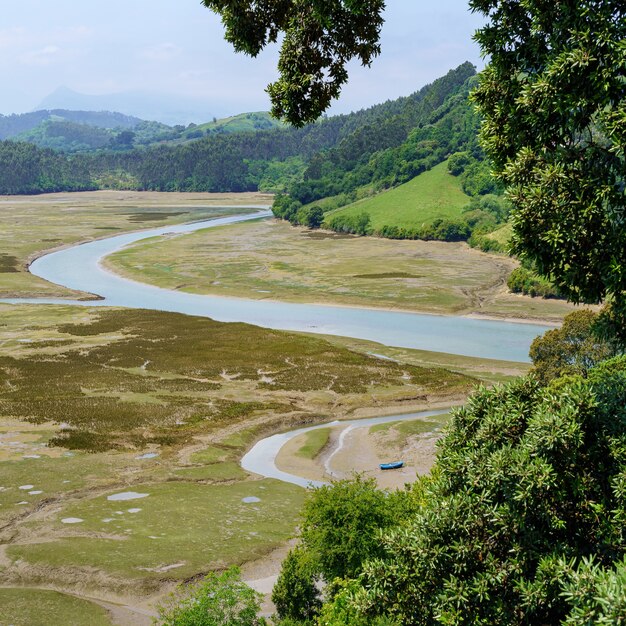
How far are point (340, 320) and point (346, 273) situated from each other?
123 ft

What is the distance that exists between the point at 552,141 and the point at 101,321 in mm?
98537

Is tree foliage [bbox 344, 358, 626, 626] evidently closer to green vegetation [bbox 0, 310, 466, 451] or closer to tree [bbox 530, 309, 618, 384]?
green vegetation [bbox 0, 310, 466, 451]

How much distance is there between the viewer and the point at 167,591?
133 ft

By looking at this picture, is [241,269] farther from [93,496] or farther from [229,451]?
[93,496]

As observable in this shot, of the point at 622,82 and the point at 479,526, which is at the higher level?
the point at 622,82

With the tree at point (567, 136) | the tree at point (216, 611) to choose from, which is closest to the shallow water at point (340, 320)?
the tree at point (216, 611)

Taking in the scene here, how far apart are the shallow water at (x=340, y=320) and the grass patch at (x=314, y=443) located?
3312cm

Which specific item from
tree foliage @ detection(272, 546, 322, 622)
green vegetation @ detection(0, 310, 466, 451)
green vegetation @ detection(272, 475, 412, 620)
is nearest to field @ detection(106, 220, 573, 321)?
green vegetation @ detection(0, 310, 466, 451)

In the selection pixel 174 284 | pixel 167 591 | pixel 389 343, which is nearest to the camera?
pixel 167 591

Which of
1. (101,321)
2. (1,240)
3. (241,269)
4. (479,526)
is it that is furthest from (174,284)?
(479,526)

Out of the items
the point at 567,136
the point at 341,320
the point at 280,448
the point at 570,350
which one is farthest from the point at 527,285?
the point at 567,136

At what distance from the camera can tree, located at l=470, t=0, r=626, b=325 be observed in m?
17.5

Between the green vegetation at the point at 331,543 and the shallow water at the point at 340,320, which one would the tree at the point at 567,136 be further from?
the shallow water at the point at 340,320

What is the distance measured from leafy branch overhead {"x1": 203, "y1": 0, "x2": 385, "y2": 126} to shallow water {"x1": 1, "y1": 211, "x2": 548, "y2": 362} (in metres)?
76.8
